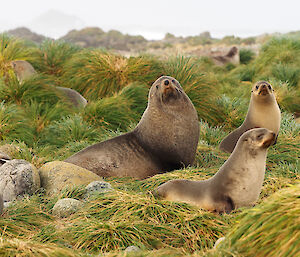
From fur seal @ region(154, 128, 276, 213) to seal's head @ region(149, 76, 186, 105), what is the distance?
182 cm

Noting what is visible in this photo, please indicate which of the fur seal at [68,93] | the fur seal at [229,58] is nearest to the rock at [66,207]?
the fur seal at [68,93]

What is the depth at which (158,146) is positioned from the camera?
5.56 metres

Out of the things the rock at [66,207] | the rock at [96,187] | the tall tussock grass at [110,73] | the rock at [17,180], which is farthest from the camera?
the tall tussock grass at [110,73]

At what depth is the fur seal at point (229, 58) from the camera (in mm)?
18377

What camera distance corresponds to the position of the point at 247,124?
20.5ft

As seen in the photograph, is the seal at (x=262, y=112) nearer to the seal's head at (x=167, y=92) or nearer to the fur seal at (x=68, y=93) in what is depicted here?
the seal's head at (x=167, y=92)

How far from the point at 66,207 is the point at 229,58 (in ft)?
50.8

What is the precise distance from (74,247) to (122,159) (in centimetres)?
234

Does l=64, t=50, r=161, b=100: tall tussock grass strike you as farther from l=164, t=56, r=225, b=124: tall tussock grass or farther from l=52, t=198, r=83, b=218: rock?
l=52, t=198, r=83, b=218: rock

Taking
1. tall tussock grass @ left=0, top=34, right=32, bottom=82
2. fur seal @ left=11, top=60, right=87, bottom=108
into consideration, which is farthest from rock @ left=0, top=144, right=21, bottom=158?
tall tussock grass @ left=0, top=34, right=32, bottom=82

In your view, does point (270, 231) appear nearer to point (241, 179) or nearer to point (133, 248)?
point (133, 248)

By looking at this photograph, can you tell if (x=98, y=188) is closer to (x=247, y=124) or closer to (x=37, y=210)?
(x=37, y=210)

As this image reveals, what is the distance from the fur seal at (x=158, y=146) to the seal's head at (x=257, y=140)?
1699 mm

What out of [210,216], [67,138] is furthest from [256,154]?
[67,138]
